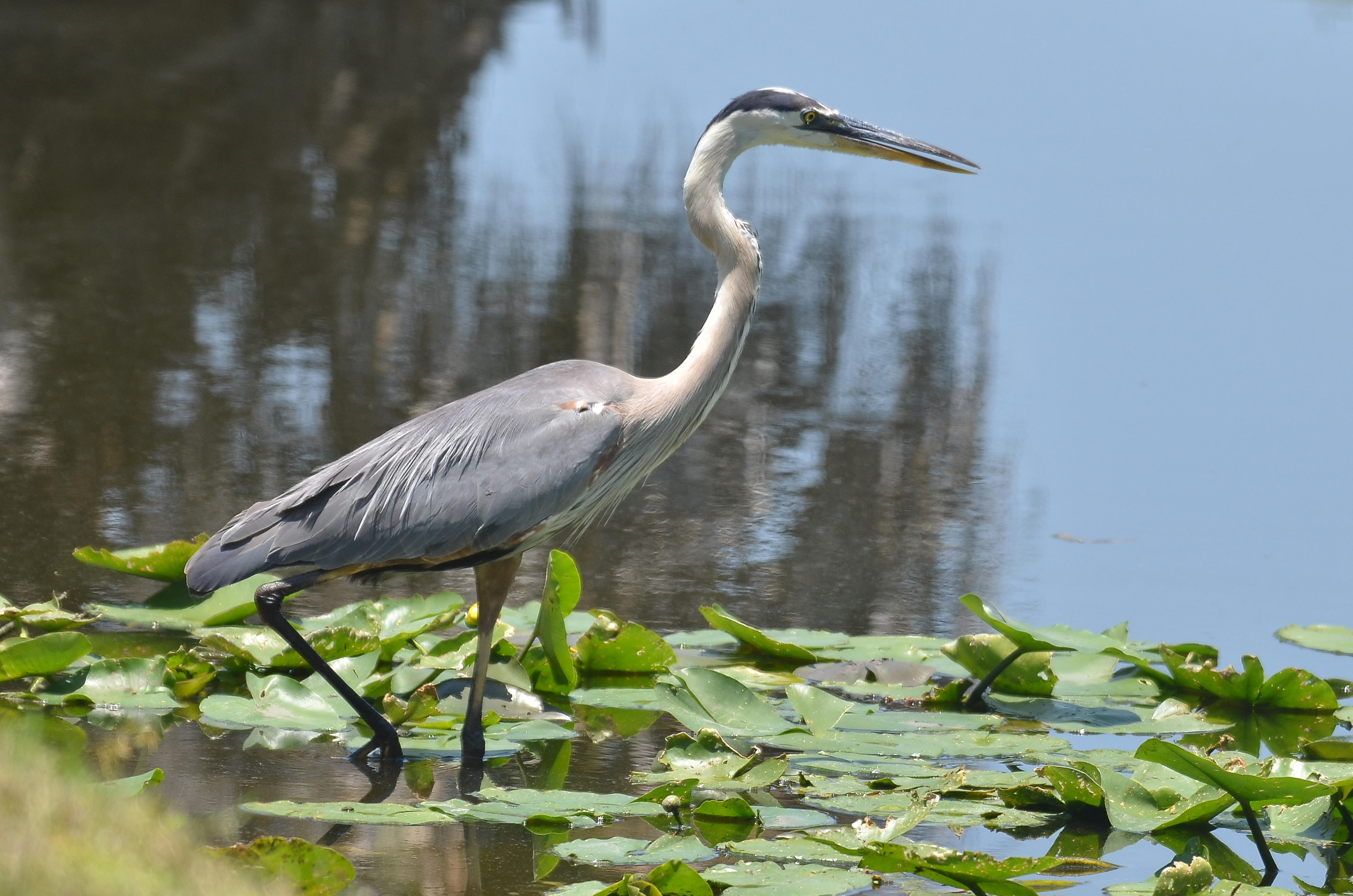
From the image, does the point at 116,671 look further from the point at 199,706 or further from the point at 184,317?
the point at 184,317

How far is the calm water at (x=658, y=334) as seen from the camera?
20.3 feet

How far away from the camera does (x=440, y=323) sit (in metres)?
9.32

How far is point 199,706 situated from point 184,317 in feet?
15.4

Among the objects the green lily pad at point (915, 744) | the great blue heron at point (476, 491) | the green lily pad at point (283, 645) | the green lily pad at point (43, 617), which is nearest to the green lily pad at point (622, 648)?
the great blue heron at point (476, 491)

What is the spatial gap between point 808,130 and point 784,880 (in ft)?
8.73

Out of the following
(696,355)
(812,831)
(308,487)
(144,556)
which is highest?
(696,355)

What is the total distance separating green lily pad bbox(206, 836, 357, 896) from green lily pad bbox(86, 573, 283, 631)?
179 centimetres

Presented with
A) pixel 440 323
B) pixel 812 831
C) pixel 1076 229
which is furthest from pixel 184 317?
pixel 1076 229

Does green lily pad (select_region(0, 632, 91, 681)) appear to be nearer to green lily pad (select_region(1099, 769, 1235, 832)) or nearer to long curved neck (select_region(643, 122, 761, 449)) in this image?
long curved neck (select_region(643, 122, 761, 449))

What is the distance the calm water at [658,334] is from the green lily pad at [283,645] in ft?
1.33

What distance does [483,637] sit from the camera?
4.51 m

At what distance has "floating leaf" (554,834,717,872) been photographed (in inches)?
143

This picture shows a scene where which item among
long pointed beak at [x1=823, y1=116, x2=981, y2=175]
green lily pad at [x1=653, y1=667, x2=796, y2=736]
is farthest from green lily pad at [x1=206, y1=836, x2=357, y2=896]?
long pointed beak at [x1=823, y1=116, x2=981, y2=175]

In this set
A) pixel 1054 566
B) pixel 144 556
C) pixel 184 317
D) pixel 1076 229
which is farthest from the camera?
pixel 1076 229
